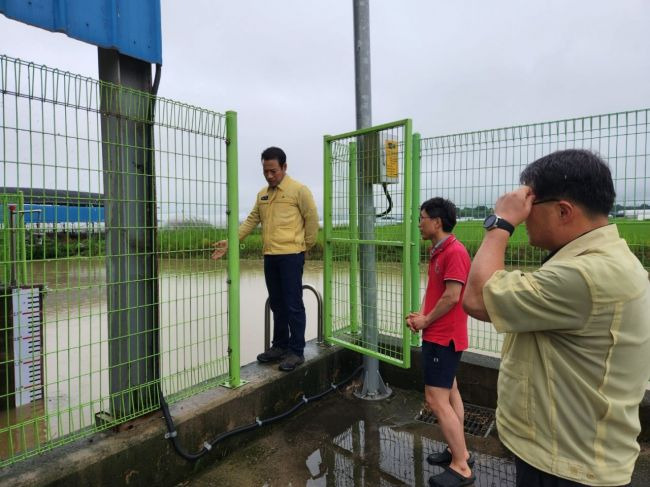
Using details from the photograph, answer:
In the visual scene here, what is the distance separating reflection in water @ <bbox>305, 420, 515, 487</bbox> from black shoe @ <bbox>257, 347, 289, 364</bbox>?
81 centimetres

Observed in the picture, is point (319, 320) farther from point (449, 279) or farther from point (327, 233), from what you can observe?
point (449, 279)

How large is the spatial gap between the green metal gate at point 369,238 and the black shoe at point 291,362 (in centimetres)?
44

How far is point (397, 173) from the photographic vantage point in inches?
142

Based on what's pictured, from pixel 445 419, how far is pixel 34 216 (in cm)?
251

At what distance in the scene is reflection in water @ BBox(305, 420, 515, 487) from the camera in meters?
2.67

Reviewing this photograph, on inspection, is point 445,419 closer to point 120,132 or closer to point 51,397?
point 120,132

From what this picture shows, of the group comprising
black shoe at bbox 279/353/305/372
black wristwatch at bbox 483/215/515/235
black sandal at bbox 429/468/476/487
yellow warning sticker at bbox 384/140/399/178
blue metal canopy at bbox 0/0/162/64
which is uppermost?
blue metal canopy at bbox 0/0/162/64

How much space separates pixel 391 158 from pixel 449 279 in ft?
4.71

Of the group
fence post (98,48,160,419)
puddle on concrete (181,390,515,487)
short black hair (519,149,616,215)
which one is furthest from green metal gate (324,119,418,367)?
short black hair (519,149,616,215)

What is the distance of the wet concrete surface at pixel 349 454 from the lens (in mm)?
2678

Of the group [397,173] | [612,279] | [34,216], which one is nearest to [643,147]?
[397,173]

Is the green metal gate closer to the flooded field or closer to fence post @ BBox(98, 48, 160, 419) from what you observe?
the flooded field

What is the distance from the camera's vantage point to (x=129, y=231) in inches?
99.6

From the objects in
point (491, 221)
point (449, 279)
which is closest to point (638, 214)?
point (449, 279)
